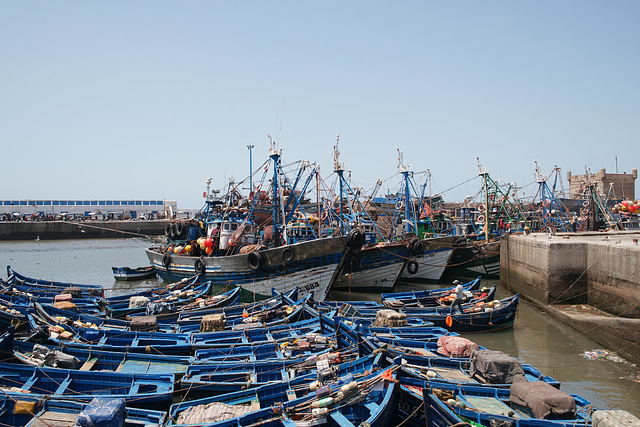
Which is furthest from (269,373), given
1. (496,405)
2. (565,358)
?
(565,358)

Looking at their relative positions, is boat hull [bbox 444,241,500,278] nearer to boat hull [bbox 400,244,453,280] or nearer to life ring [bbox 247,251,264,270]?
boat hull [bbox 400,244,453,280]

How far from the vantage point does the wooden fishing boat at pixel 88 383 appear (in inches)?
371

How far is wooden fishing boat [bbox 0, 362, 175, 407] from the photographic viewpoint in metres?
9.41

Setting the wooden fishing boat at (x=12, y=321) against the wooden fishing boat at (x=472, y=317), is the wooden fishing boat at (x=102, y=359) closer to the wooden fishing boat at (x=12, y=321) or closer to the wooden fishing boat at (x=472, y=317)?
the wooden fishing boat at (x=12, y=321)

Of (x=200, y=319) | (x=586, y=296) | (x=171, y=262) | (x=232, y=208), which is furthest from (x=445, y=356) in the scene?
(x=171, y=262)

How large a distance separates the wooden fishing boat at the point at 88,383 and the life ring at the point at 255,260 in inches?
A: 457

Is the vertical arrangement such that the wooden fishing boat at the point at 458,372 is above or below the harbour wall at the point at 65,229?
below

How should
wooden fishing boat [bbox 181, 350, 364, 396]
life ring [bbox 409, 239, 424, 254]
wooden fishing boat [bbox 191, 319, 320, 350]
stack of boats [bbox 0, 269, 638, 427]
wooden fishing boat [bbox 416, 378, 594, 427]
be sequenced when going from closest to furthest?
wooden fishing boat [bbox 416, 378, 594, 427] < stack of boats [bbox 0, 269, 638, 427] < wooden fishing boat [bbox 181, 350, 364, 396] < wooden fishing boat [bbox 191, 319, 320, 350] < life ring [bbox 409, 239, 424, 254]

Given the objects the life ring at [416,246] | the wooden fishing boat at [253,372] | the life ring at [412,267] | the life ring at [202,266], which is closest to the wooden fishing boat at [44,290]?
the life ring at [202,266]

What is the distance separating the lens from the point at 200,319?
16.6 meters

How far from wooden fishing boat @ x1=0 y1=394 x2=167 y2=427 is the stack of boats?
0.06ft

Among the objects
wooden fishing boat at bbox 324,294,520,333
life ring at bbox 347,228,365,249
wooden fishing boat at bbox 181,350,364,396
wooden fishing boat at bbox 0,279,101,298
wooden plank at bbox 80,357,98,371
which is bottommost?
wooden fishing boat at bbox 324,294,520,333

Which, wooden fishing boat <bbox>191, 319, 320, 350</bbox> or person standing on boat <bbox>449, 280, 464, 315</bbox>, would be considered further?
person standing on boat <bbox>449, 280, 464, 315</bbox>

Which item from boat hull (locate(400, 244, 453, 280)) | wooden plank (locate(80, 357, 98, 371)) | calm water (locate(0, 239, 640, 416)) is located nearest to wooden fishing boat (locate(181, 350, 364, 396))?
wooden plank (locate(80, 357, 98, 371))
